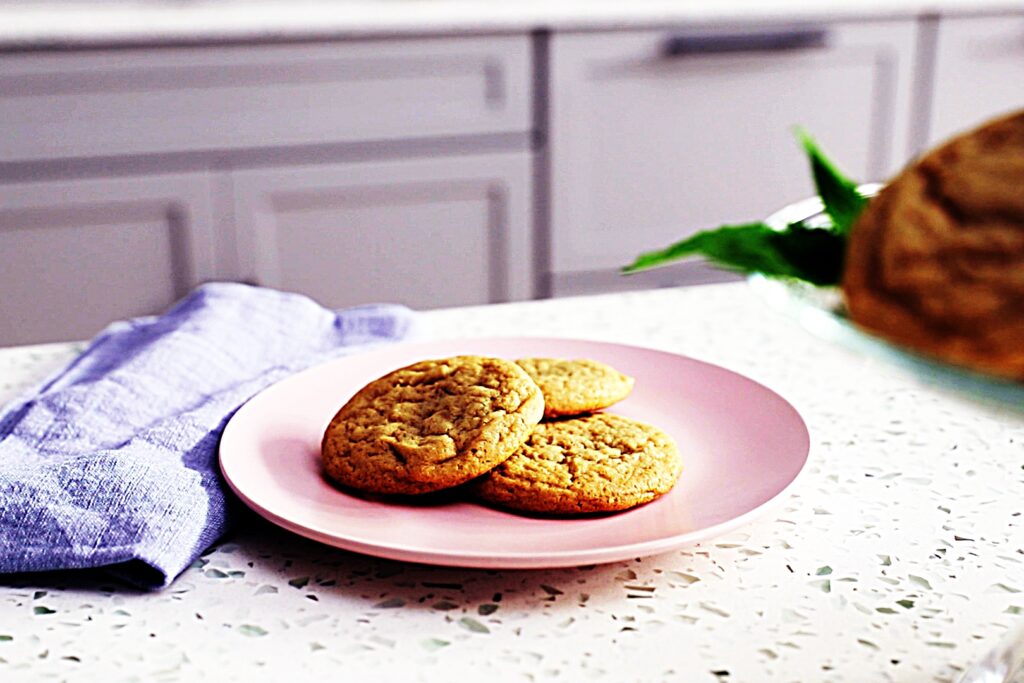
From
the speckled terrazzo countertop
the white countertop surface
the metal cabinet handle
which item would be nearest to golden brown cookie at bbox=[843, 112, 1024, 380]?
the speckled terrazzo countertop

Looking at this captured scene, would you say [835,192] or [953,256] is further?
[835,192]

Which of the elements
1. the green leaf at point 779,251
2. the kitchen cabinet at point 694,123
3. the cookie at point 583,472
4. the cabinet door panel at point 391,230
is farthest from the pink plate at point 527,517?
the kitchen cabinet at point 694,123

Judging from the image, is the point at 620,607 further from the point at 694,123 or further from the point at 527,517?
the point at 694,123

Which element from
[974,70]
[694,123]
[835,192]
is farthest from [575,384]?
[974,70]

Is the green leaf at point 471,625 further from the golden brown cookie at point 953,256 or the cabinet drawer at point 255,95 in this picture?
the cabinet drawer at point 255,95

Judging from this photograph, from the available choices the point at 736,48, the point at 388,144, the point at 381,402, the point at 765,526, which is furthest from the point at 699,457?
the point at 736,48

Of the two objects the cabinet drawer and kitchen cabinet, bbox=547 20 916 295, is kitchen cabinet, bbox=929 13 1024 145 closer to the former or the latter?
kitchen cabinet, bbox=547 20 916 295

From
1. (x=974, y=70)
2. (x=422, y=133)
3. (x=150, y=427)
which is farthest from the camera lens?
(x=974, y=70)
